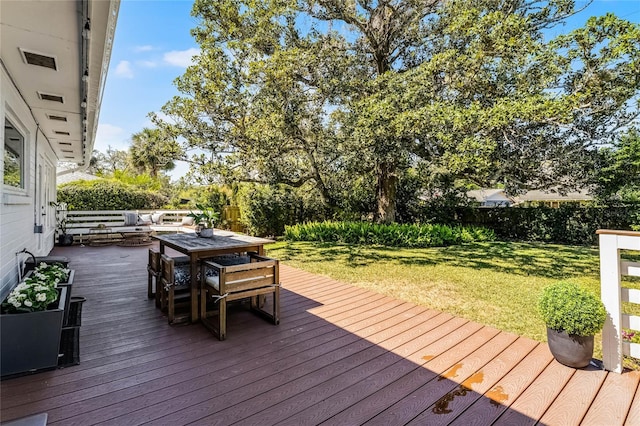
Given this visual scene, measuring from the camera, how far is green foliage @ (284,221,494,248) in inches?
368

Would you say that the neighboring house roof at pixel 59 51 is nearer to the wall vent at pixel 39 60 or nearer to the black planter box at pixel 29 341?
the wall vent at pixel 39 60

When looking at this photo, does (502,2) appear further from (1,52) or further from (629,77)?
(1,52)

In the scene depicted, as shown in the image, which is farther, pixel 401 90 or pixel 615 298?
pixel 401 90

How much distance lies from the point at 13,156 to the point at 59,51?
196cm

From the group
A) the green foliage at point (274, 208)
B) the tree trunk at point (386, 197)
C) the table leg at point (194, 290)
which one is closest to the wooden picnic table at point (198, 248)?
the table leg at point (194, 290)

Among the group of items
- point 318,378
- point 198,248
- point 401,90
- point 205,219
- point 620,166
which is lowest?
point 318,378

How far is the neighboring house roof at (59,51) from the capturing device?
2.06 metres

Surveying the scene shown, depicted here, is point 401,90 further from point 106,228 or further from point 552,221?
point 106,228

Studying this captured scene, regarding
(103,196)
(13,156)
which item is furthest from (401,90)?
(103,196)

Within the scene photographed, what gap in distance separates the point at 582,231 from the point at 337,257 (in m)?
8.85

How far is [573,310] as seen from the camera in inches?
98.3

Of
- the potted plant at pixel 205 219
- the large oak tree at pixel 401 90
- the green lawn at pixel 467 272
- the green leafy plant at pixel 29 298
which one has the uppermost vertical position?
the large oak tree at pixel 401 90

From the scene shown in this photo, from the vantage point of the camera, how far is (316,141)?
909 centimetres

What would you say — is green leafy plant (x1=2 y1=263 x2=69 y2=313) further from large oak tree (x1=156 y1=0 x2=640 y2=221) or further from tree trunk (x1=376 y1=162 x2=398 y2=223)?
tree trunk (x1=376 y1=162 x2=398 y2=223)
